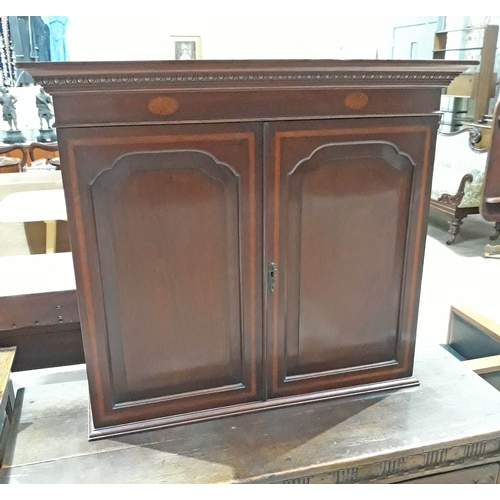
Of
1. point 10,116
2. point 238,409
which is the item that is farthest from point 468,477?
point 10,116

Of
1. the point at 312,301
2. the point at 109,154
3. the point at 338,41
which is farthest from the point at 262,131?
the point at 338,41

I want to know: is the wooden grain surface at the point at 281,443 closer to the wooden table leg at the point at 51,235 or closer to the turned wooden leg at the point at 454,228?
the wooden table leg at the point at 51,235

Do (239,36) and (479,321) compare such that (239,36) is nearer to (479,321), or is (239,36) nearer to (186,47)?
(186,47)

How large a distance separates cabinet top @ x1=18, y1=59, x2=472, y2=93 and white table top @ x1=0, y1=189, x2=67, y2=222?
0.95m

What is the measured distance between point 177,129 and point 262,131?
17 centimetres

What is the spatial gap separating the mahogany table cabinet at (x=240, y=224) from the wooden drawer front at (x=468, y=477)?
25 centimetres

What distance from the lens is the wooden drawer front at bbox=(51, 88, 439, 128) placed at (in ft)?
2.95

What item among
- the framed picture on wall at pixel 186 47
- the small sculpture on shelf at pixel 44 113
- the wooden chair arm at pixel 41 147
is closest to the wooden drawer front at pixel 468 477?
the framed picture on wall at pixel 186 47

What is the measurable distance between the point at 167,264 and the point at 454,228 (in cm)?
307

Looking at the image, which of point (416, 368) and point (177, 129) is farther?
point (416, 368)

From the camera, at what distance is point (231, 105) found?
3.15ft

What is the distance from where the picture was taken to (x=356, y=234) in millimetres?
1132

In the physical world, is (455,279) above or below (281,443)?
below

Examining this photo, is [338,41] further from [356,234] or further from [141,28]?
[141,28]
